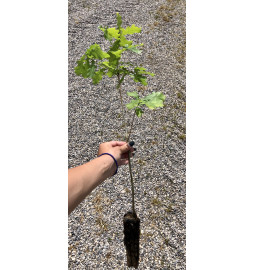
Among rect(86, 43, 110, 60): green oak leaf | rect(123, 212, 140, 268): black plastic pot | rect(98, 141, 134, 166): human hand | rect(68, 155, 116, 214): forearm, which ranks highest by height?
rect(86, 43, 110, 60): green oak leaf

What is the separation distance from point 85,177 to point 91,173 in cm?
7

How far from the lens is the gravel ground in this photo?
2498mm

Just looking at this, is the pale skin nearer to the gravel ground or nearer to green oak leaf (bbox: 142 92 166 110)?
green oak leaf (bbox: 142 92 166 110)

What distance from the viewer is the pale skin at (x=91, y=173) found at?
1.43 m

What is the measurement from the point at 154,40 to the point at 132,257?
168 inches

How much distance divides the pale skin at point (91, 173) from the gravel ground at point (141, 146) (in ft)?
3.64

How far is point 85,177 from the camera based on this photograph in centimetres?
157

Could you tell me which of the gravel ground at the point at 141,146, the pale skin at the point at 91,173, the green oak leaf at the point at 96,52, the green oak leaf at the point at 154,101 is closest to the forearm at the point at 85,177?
the pale skin at the point at 91,173

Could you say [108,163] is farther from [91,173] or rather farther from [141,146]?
[141,146]

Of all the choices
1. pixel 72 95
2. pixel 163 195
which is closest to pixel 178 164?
pixel 163 195

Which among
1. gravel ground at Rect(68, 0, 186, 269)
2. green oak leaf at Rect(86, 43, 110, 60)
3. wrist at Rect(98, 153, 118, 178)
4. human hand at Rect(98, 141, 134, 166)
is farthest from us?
gravel ground at Rect(68, 0, 186, 269)

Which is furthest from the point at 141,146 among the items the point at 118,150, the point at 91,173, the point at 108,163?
the point at 91,173

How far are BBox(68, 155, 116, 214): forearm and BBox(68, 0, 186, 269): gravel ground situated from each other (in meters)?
1.14


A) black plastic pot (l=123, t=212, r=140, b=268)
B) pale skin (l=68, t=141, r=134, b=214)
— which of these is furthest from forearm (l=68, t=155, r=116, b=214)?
black plastic pot (l=123, t=212, r=140, b=268)
